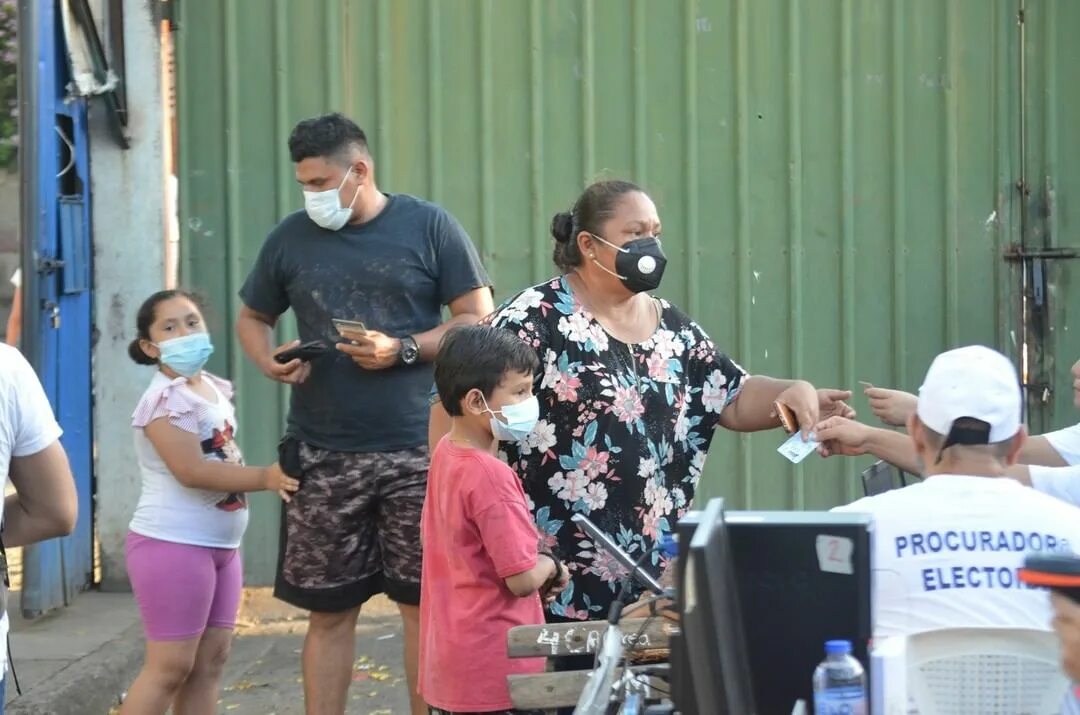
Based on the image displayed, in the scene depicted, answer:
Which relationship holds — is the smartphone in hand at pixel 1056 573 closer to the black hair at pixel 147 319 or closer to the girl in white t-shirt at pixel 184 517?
the girl in white t-shirt at pixel 184 517

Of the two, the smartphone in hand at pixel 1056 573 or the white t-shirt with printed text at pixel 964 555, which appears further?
the white t-shirt with printed text at pixel 964 555

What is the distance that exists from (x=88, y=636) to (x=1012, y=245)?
4.45 meters

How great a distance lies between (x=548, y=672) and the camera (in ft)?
11.3

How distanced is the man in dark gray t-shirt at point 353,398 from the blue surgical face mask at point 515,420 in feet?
2.98

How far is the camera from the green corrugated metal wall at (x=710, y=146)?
714cm

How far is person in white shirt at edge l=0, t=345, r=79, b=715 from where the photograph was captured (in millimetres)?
3463

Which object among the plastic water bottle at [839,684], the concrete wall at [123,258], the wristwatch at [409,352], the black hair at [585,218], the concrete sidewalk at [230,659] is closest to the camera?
the plastic water bottle at [839,684]

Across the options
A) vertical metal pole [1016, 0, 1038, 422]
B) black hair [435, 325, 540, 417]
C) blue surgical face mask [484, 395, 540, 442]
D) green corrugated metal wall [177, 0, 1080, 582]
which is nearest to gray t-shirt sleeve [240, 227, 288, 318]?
black hair [435, 325, 540, 417]

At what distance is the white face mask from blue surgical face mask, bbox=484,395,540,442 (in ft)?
4.00

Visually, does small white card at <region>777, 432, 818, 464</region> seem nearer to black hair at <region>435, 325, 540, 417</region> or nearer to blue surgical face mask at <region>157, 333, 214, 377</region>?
black hair at <region>435, 325, 540, 417</region>

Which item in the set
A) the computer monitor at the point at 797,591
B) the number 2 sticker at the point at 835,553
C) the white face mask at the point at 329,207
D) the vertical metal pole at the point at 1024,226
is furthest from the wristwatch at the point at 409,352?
the vertical metal pole at the point at 1024,226

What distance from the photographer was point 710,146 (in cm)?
722

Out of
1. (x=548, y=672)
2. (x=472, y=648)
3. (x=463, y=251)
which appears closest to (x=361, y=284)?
(x=463, y=251)

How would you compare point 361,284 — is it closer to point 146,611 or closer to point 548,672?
point 146,611
